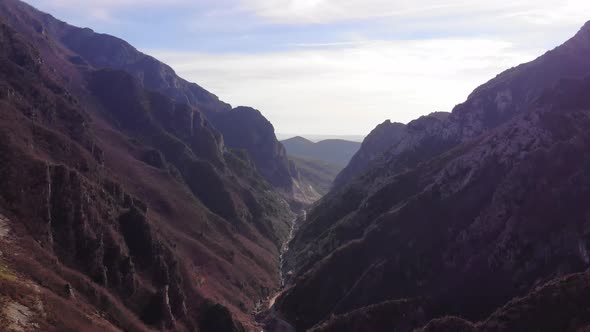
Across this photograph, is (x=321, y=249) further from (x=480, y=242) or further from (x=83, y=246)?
(x=83, y=246)

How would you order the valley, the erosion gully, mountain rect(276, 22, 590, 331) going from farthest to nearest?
the erosion gully
mountain rect(276, 22, 590, 331)
the valley

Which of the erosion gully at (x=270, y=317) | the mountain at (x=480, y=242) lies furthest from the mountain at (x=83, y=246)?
the mountain at (x=480, y=242)

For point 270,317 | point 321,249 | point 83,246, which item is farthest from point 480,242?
point 83,246

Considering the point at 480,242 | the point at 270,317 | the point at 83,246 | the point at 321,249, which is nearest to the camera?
the point at 83,246

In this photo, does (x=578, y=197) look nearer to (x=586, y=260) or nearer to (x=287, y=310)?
(x=586, y=260)

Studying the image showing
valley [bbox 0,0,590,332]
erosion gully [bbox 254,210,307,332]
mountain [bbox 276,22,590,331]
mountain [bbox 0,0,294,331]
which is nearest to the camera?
mountain [bbox 0,0,294,331]

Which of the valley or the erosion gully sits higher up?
the valley

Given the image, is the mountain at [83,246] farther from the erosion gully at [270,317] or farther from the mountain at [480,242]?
the mountain at [480,242]

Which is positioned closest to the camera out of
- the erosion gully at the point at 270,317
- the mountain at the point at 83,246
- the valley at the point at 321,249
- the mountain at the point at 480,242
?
the mountain at the point at 83,246

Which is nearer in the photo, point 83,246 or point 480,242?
point 83,246

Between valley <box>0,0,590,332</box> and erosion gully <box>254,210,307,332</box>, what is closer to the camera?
valley <box>0,0,590,332</box>

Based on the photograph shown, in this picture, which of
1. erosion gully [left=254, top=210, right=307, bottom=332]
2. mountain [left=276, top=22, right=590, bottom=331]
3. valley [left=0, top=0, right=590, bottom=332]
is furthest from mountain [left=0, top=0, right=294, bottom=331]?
mountain [left=276, top=22, right=590, bottom=331]

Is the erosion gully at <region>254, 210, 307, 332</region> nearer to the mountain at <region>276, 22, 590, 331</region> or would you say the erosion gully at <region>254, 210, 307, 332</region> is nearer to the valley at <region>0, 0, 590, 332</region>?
the valley at <region>0, 0, 590, 332</region>
